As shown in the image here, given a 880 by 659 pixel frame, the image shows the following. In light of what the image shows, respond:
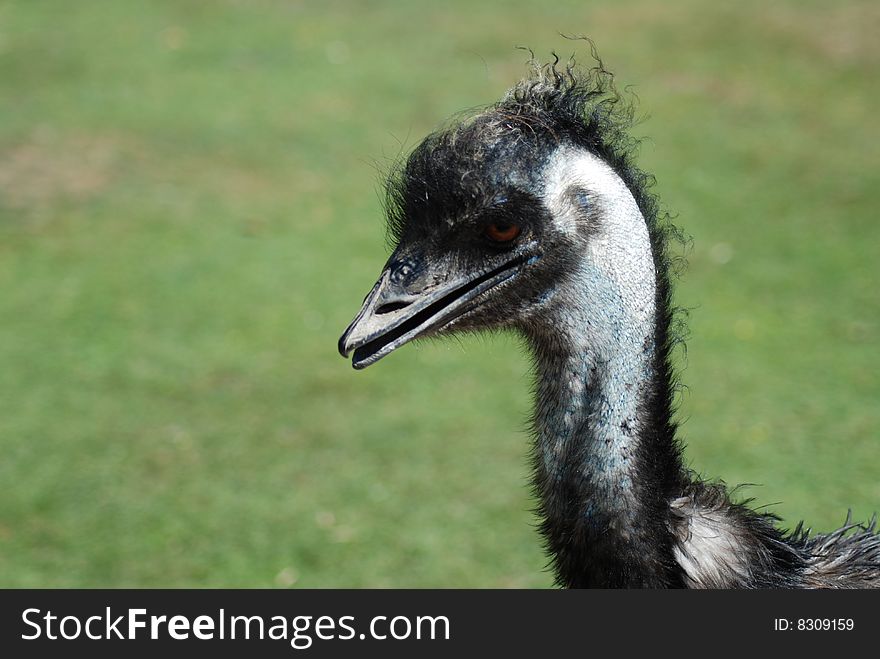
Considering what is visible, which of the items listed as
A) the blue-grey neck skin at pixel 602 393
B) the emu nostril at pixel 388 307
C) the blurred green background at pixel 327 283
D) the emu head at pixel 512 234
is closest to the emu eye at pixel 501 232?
the emu head at pixel 512 234

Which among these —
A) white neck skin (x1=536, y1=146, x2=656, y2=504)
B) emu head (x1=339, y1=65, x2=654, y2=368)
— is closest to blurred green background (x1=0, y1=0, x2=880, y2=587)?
emu head (x1=339, y1=65, x2=654, y2=368)

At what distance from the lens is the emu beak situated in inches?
110

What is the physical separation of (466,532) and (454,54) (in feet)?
18.3

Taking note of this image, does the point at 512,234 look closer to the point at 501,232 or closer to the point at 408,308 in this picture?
the point at 501,232

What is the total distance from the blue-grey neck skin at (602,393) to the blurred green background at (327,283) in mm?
961

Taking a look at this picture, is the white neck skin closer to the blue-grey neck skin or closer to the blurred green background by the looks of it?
the blue-grey neck skin

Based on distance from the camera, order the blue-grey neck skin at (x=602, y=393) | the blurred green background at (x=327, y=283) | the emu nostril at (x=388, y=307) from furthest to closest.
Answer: the blurred green background at (x=327, y=283) → the emu nostril at (x=388, y=307) → the blue-grey neck skin at (x=602, y=393)

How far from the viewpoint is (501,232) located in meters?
2.79

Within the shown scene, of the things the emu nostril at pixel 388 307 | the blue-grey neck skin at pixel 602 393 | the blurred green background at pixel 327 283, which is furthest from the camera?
the blurred green background at pixel 327 283

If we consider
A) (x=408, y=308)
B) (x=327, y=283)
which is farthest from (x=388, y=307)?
(x=327, y=283)

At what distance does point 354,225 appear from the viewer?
288 inches

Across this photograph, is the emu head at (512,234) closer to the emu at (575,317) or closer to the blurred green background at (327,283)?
the emu at (575,317)

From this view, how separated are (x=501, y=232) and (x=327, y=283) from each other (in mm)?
3979

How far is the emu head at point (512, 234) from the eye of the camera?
2760mm
